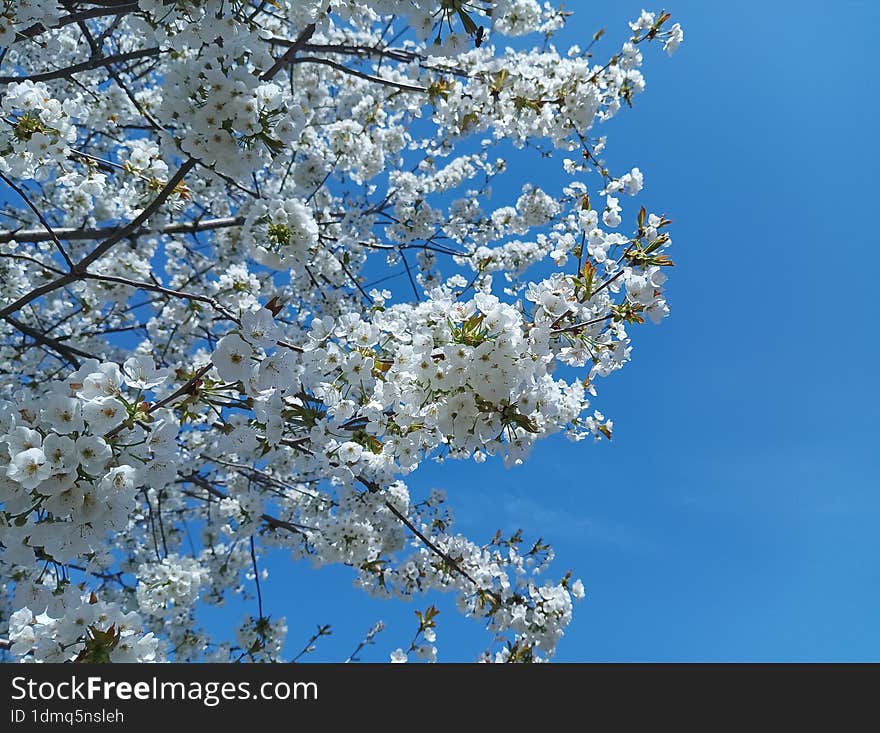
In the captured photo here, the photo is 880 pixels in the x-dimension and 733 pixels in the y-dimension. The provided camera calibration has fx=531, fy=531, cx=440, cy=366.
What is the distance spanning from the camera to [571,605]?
15.8ft

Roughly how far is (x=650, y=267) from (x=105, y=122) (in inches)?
269

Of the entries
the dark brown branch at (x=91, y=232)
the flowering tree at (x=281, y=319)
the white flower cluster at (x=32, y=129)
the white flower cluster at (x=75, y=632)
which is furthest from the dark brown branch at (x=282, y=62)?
the white flower cluster at (x=75, y=632)

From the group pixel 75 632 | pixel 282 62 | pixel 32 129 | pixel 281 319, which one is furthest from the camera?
pixel 281 319

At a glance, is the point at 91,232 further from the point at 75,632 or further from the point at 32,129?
the point at 75,632

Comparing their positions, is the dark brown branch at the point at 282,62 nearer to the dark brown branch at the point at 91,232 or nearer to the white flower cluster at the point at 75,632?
the dark brown branch at the point at 91,232

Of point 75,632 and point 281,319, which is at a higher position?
point 281,319

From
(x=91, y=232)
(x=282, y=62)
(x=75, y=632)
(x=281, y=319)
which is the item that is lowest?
(x=75, y=632)

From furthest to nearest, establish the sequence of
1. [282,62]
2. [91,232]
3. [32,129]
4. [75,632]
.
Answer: [91,232], [32,129], [282,62], [75,632]

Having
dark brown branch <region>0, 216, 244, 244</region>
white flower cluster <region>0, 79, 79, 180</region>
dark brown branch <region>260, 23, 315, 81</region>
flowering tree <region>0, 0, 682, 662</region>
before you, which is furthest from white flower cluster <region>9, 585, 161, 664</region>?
white flower cluster <region>0, 79, 79, 180</region>

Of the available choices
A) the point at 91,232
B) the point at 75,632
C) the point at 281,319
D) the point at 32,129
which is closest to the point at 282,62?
the point at 32,129

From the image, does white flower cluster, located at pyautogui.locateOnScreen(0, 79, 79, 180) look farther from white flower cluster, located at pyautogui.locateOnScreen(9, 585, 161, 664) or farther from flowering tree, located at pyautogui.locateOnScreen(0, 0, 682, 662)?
white flower cluster, located at pyautogui.locateOnScreen(9, 585, 161, 664)
